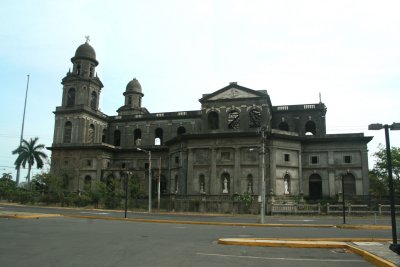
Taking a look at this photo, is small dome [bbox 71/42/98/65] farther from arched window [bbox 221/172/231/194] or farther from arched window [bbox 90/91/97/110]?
arched window [bbox 221/172/231/194]

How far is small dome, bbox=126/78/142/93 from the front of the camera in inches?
3081

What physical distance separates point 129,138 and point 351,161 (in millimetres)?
37790

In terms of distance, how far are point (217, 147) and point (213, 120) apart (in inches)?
269

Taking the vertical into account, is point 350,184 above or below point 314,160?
below

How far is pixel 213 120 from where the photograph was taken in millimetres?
54125

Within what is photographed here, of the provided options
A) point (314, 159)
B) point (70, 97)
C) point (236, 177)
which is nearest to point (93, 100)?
point (70, 97)

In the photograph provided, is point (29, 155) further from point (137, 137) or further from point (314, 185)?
point (314, 185)

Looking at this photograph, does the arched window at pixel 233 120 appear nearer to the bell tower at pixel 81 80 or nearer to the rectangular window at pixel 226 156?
the rectangular window at pixel 226 156

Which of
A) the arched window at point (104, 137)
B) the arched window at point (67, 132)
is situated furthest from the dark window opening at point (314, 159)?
the arched window at point (67, 132)

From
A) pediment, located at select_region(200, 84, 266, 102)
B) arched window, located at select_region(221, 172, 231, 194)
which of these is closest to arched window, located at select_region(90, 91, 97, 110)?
pediment, located at select_region(200, 84, 266, 102)

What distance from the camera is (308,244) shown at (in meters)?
13.3

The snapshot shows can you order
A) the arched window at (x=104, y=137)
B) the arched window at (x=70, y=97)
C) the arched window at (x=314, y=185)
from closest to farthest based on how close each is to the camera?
1. the arched window at (x=314, y=185)
2. the arched window at (x=70, y=97)
3. the arched window at (x=104, y=137)

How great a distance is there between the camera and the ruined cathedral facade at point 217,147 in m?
47.6

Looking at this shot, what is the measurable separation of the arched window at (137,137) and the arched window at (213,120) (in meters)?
19.2
